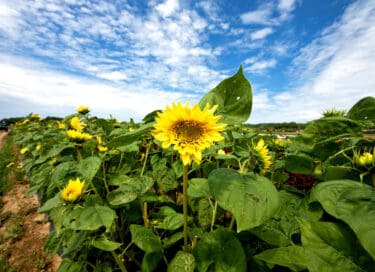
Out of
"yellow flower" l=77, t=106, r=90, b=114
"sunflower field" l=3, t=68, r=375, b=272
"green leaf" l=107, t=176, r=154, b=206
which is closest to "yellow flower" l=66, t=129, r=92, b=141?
"sunflower field" l=3, t=68, r=375, b=272

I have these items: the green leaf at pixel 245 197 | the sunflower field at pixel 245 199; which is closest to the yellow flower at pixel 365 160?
the sunflower field at pixel 245 199

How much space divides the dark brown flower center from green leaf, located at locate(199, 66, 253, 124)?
0.09 metres

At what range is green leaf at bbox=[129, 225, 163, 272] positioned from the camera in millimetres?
1091

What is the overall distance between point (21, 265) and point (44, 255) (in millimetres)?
190

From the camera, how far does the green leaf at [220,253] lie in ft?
2.91

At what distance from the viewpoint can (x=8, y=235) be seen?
2.77 m

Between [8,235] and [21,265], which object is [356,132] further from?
[8,235]

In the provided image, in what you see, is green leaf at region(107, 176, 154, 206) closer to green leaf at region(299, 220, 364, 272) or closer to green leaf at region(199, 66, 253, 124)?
green leaf at region(199, 66, 253, 124)

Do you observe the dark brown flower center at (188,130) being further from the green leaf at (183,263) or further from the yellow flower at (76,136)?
the yellow flower at (76,136)

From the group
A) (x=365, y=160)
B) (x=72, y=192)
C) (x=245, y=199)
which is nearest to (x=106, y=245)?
(x=72, y=192)

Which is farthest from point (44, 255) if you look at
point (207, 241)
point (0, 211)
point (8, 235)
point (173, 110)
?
point (173, 110)

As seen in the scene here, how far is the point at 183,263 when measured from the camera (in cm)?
98

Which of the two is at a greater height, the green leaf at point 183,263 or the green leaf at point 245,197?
the green leaf at point 245,197

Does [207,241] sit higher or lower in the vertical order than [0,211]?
higher
